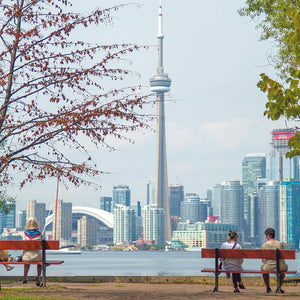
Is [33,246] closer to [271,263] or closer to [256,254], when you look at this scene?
[256,254]

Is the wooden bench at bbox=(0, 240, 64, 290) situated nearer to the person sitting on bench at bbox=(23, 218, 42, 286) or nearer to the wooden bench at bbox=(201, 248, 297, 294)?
the person sitting on bench at bbox=(23, 218, 42, 286)

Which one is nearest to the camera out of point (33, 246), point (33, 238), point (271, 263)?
point (271, 263)

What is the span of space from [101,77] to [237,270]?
4.96 m

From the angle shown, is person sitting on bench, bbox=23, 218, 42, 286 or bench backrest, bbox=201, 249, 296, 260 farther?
person sitting on bench, bbox=23, 218, 42, 286

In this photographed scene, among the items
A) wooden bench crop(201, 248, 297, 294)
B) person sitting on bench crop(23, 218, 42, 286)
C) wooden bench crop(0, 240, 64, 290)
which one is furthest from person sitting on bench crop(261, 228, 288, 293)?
person sitting on bench crop(23, 218, 42, 286)

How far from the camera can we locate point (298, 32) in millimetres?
12312

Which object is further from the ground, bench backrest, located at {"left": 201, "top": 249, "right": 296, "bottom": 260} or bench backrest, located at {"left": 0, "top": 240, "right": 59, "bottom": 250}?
bench backrest, located at {"left": 0, "top": 240, "right": 59, "bottom": 250}

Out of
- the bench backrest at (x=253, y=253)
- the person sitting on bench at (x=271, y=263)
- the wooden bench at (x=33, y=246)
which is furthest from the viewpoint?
the wooden bench at (x=33, y=246)

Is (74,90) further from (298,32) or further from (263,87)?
(298,32)

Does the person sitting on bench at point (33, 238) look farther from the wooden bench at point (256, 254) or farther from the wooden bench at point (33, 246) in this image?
the wooden bench at point (256, 254)

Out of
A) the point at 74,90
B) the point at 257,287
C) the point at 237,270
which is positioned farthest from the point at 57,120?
the point at 257,287

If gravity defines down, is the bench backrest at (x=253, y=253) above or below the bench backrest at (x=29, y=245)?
below

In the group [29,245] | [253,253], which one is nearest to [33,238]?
[29,245]

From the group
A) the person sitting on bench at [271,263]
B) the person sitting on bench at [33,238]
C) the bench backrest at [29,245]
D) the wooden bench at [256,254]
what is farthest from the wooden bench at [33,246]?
the person sitting on bench at [271,263]
